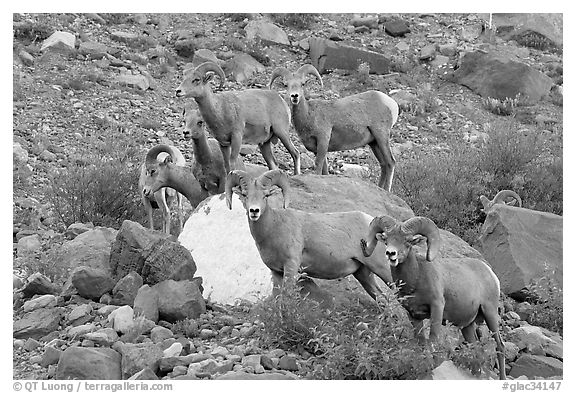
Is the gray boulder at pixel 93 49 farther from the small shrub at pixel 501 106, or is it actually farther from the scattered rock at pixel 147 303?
the scattered rock at pixel 147 303

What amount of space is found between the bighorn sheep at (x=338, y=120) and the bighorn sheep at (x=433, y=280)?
3448mm

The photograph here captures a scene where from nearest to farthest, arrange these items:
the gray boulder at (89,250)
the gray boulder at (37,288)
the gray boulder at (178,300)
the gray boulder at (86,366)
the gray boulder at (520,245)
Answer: the gray boulder at (86,366), the gray boulder at (178,300), the gray boulder at (37,288), the gray boulder at (89,250), the gray boulder at (520,245)

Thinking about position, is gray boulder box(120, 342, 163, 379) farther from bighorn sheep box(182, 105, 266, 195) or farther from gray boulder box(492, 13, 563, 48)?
gray boulder box(492, 13, 563, 48)

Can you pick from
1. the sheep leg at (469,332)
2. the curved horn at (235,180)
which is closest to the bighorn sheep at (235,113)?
the curved horn at (235,180)

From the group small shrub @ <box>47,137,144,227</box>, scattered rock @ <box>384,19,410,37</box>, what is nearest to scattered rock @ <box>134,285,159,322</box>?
small shrub @ <box>47,137,144,227</box>

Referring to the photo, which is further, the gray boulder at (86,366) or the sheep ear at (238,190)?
the sheep ear at (238,190)

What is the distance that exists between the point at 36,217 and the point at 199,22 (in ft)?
42.0

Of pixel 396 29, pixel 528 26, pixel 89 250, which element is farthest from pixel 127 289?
pixel 528 26

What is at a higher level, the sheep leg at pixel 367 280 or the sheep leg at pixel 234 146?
the sheep leg at pixel 234 146

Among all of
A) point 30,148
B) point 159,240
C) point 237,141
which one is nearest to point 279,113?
point 237,141

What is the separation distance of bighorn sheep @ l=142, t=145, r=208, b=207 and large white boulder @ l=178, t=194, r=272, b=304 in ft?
4.92

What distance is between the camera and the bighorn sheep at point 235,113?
40.3 ft

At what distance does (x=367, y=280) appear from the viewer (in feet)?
33.9

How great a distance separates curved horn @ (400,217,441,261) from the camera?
8.98 metres
